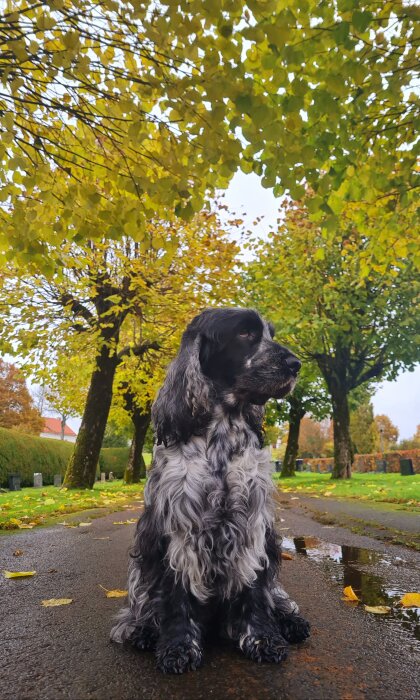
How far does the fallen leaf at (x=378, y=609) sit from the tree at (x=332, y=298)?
1365 cm

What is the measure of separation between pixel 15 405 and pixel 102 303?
124 ft

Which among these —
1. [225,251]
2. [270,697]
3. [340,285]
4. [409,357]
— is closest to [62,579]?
[270,697]

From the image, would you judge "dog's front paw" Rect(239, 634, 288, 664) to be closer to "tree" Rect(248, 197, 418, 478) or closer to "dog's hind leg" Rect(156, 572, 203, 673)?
"dog's hind leg" Rect(156, 572, 203, 673)

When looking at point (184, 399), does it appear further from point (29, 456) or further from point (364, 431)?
point (364, 431)

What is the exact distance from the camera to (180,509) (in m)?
2.50

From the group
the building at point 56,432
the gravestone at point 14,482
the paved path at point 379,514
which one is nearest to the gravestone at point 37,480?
the gravestone at point 14,482

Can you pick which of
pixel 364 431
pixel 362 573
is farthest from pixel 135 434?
pixel 364 431

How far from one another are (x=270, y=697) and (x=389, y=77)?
509 centimetres

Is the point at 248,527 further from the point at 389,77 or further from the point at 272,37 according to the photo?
the point at 389,77

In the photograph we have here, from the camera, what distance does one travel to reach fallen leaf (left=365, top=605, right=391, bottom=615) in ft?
9.71

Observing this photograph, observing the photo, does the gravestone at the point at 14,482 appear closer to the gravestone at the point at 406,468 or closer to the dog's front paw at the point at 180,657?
the gravestone at the point at 406,468

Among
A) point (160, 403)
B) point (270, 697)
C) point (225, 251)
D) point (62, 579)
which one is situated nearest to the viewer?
point (270, 697)

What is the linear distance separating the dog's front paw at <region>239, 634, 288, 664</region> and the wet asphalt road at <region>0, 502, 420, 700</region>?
0.15 feet

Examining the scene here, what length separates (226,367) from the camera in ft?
9.81
